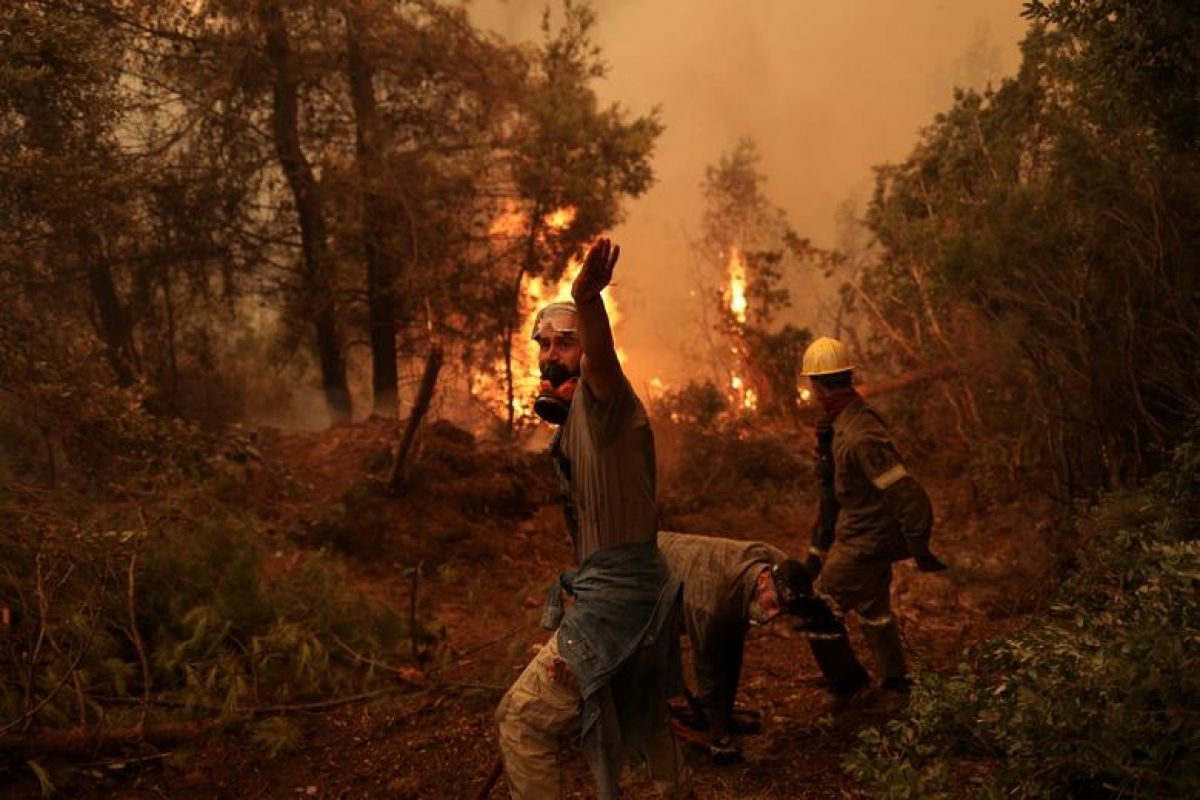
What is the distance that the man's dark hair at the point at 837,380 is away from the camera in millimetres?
4637

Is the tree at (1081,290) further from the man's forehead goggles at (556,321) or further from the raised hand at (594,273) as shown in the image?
the raised hand at (594,273)

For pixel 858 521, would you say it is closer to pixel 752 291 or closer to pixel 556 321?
pixel 556 321

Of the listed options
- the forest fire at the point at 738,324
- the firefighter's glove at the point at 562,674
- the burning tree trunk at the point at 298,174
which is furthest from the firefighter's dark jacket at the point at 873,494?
the burning tree trunk at the point at 298,174

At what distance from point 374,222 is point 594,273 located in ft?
36.2

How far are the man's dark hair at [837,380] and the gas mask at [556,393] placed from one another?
2.13m

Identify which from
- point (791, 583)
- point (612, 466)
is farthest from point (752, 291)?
point (612, 466)

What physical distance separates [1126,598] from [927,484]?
783 cm

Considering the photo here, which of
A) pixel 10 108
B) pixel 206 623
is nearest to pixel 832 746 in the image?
pixel 206 623

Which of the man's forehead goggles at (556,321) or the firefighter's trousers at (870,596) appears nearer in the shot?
the man's forehead goggles at (556,321)

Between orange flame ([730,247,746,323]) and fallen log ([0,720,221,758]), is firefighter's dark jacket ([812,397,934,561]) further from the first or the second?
orange flame ([730,247,746,323])

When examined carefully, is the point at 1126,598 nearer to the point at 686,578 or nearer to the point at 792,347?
the point at 686,578

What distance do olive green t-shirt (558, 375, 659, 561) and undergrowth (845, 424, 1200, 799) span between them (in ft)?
3.22

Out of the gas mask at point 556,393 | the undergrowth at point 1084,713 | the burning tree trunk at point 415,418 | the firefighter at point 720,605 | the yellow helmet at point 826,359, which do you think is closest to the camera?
the undergrowth at point 1084,713

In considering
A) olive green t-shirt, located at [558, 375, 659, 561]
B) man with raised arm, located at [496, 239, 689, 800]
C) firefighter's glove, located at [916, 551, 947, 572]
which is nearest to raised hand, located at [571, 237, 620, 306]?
man with raised arm, located at [496, 239, 689, 800]
